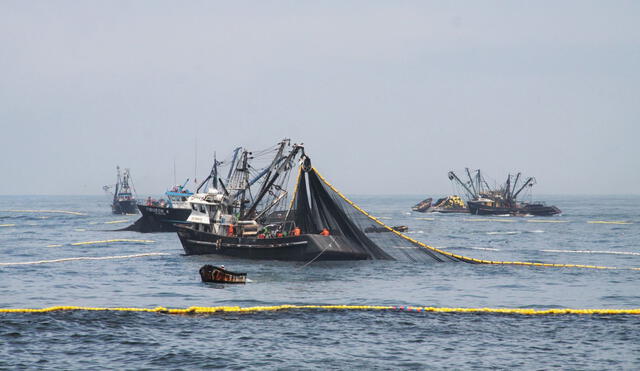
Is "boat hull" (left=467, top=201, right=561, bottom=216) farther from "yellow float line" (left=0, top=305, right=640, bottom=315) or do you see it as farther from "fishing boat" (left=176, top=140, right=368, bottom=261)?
"yellow float line" (left=0, top=305, right=640, bottom=315)

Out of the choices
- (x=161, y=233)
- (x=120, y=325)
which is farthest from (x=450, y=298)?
(x=161, y=233)

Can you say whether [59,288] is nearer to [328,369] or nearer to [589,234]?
[328,369]

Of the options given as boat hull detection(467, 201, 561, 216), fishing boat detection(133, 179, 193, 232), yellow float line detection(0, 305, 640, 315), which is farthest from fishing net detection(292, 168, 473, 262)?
boat hull detection(467, 201, 561, 216)

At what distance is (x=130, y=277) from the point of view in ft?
195

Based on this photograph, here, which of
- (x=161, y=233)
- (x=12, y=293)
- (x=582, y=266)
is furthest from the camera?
(x=161, y=233)

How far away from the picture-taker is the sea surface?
103 ft

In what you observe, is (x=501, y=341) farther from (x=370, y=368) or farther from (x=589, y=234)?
(x=589, y=234)

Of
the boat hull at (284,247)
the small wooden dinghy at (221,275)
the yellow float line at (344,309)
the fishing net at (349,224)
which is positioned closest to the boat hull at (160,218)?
the boat hull at (284,247)

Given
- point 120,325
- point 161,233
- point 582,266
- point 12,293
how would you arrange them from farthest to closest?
point 161,233 < point 582,266 < point 12,293 < point 120,325

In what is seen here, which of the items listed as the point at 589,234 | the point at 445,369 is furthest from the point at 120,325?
the point at 589,234

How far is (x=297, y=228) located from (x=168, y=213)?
55.7 meters

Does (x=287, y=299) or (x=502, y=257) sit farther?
(x=502, y=257)

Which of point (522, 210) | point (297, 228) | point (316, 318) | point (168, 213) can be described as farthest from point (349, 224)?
point (522, 210)

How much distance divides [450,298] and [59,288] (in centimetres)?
2843
